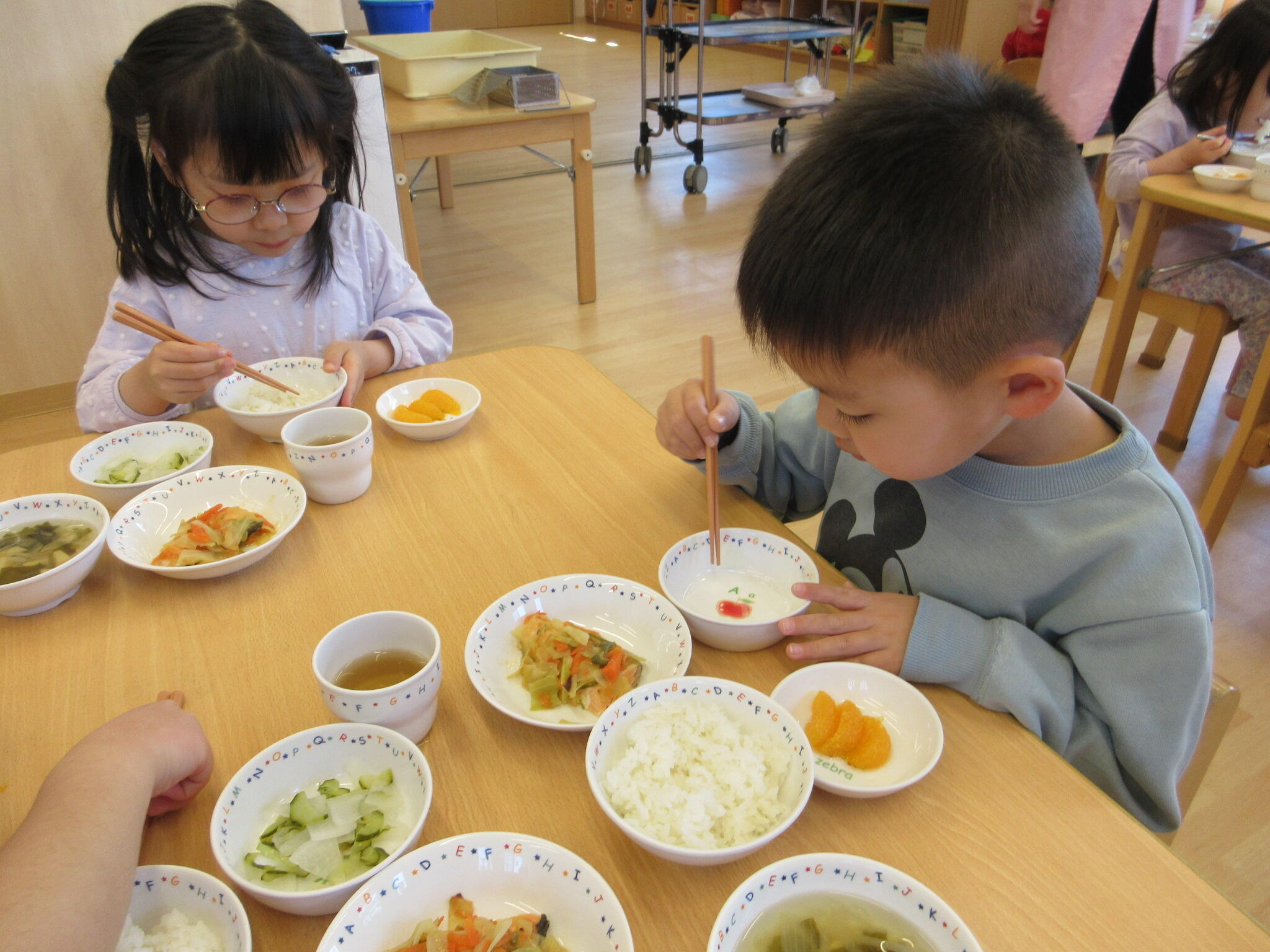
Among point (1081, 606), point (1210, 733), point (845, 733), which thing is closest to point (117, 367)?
point (845, 733)

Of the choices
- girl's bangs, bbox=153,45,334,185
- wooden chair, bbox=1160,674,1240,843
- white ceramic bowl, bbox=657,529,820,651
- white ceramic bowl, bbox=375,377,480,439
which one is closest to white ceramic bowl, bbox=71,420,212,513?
white ceramic bowl, bbox=375,377,480,439

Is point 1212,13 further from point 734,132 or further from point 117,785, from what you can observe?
point 117,785

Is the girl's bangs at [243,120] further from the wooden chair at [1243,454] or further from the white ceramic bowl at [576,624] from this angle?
the wooden chair at [1243,454]

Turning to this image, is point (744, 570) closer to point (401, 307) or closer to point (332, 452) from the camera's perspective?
point (332, 452)

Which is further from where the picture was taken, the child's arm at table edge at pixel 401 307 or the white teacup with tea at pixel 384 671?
the child's arm at table edge at pixel 401 307

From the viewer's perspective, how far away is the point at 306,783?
70 centimetres

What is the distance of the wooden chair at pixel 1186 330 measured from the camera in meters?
2.43

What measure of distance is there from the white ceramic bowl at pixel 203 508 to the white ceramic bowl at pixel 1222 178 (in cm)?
232

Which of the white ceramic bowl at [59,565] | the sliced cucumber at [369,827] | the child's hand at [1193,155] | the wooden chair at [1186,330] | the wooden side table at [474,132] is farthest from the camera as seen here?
the wooden side table at [474,132]

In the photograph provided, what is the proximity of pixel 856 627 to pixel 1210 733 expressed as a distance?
472 mm

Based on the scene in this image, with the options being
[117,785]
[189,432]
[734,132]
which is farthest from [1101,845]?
[734,132]

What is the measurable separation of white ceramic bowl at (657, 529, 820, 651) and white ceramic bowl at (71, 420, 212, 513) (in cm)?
67

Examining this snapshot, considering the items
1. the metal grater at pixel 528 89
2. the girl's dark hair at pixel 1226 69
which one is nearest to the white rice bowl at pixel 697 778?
the girl's dark hair at pixel 1226 69

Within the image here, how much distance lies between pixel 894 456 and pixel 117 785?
750mm
